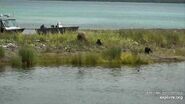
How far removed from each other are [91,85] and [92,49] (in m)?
11.4

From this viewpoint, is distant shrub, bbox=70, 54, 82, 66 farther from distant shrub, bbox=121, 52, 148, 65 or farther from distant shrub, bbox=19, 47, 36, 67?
distant shrub, bbox=19, 47, 36, 67

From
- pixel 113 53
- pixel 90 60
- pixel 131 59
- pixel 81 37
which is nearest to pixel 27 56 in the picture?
pixel 90 60

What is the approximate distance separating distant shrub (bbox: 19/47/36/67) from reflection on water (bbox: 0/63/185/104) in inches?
41.6

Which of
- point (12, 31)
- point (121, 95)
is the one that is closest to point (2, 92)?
point (121, 95)

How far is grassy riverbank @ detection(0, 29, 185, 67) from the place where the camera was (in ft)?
122

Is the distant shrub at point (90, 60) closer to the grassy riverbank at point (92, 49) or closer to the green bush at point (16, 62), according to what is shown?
the grassy riverbank at point (92, 49)

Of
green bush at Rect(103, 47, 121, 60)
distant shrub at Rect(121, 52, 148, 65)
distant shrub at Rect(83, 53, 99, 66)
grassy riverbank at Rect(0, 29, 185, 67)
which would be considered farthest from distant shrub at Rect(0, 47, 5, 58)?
distant shrub at Rect(121, 52, 148, 65)

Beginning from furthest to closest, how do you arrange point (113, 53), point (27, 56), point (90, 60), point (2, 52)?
point (113, 53), point (90, 60), point (2, 52), point (27, 56)

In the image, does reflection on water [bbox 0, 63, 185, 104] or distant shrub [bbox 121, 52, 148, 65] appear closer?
reflection on water [bbox 0, 63, 185, 104]

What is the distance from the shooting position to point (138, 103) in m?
25.5

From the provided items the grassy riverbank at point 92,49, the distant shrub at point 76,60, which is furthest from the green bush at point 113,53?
the distant shrub at point 76,60

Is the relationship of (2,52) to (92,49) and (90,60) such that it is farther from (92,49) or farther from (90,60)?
(92,49)

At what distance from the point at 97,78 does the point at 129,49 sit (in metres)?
10.3

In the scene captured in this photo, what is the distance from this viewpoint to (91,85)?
29.8 meters
